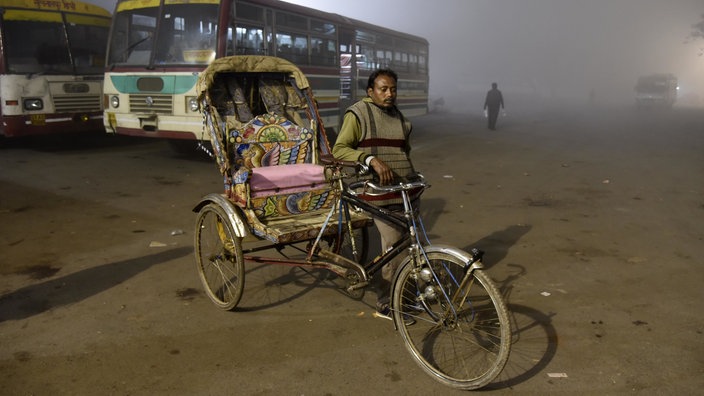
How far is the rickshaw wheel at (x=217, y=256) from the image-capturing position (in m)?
4.23

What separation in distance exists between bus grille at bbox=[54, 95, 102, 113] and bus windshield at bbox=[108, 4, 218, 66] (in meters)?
1.76

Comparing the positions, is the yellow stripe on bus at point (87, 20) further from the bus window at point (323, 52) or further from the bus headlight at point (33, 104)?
the bus window at point (323, 52)

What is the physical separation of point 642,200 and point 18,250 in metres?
8.03

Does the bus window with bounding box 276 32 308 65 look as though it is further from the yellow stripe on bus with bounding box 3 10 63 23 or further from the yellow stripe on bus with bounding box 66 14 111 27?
the yellow stripe on bus with bounding box 3 10 63 23

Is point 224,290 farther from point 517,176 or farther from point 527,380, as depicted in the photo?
point 517,176

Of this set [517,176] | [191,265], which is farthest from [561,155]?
[191,265]

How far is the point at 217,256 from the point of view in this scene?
4.51 m

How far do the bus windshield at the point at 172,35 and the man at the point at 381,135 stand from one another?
265 inches

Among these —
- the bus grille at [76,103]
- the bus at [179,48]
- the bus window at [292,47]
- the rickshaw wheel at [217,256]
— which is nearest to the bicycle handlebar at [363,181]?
the rickshaw wheel at [217,256]

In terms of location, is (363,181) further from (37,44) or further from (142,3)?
(37,44)

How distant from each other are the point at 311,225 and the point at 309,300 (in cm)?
71

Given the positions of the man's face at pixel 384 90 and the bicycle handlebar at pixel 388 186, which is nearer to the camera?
the bicycle handlebar at pixel 388 186

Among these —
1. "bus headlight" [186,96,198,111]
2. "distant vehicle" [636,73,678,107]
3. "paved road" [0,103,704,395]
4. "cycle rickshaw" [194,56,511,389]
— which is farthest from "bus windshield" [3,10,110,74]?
"distant vehicle" [636,73,678,107]

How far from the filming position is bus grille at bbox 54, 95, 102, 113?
37.8ft
